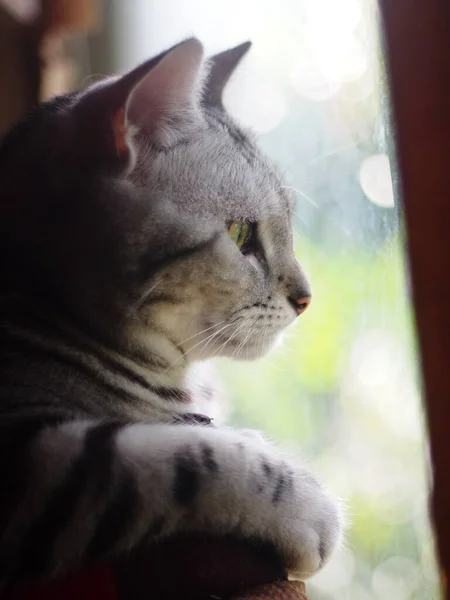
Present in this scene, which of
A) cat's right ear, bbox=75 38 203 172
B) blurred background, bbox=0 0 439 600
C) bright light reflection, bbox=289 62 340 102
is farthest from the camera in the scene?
bright light reflection, bbox=289 62 340 102

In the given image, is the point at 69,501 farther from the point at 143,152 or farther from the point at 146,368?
the point at 143,152

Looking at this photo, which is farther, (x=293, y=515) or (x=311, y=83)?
(x=311, y=83)

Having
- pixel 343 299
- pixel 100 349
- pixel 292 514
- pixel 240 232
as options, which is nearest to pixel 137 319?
pixel 100 349

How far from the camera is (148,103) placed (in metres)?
0.81

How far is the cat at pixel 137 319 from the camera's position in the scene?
0.61 metres

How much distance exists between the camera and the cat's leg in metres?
0.60

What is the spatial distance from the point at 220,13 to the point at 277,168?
0.48 m

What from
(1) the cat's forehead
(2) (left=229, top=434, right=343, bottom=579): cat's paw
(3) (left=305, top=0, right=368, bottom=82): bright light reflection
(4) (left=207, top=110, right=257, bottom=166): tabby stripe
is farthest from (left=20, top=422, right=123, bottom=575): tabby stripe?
(3) (left=305, top=0, right=368, bottom=82): bright light reflection

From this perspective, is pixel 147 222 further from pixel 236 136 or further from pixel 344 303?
pixel 344 303

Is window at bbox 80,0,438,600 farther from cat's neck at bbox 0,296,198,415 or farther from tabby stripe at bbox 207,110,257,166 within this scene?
cat's neck at bbox 0,296,198,415

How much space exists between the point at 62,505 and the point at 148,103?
479mm

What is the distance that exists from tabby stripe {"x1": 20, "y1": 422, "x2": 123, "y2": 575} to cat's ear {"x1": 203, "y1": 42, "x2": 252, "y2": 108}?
1.86ft

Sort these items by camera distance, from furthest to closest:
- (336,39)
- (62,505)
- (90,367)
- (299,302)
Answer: (336,39)
(299,302)
(90,367)
(62,505)

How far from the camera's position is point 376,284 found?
3.16ft
